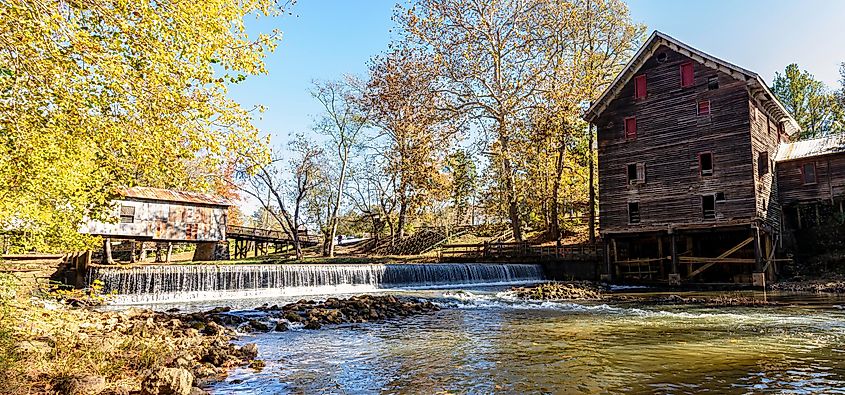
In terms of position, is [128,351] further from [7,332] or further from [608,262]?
[608,262]

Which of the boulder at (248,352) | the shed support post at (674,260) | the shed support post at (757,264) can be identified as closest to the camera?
the boulder at (248,352)

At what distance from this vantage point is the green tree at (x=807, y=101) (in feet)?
152

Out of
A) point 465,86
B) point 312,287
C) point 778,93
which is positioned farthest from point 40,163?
point 778,93

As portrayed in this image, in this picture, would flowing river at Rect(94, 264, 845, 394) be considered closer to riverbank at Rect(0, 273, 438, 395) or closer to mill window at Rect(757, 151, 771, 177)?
riverbank at Rect(0, 273, 438, 395)

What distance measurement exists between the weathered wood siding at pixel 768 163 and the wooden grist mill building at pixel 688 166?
5 centimetres

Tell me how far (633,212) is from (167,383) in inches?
1026

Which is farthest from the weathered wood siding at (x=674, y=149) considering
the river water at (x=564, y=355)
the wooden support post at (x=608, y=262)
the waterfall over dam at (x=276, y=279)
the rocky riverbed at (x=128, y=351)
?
the rocky riverbed at (x=128, y=351)

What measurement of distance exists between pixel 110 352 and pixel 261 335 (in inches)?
184

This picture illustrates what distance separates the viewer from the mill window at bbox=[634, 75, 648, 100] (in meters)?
28.7

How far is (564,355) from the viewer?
31.0 ft

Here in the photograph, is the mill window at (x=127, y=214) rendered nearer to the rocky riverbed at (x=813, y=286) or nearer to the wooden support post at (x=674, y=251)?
the wooden support post at (x=674, y=251)

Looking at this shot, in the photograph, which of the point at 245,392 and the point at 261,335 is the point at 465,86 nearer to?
the point at 261,335

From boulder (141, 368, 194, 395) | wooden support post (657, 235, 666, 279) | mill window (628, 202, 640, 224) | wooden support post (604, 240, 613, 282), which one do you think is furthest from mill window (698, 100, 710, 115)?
boulder (141, 368, 194, 395)

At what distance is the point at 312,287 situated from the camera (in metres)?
24.3
